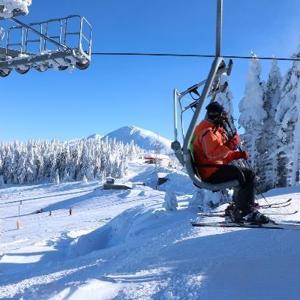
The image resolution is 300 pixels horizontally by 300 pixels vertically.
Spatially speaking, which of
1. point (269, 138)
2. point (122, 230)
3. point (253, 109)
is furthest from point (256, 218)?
point (269, 138)

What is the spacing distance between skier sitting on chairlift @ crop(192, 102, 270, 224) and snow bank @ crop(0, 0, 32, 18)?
582 centimetres

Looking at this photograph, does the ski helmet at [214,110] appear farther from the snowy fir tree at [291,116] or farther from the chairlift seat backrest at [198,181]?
the snowy fir tree at [291,116]

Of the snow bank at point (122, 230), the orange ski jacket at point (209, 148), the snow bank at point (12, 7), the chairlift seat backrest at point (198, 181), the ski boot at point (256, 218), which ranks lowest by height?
the snow bank at point (122, 230)

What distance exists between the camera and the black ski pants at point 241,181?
24.5 ft

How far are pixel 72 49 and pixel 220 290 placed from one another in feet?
23.3

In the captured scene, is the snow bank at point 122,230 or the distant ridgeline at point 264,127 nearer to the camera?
the snow bank at point 122,230

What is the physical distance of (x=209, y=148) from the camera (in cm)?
725

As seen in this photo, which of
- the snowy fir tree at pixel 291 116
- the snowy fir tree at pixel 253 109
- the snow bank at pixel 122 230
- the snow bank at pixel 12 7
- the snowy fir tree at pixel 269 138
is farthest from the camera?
the snowy fir tree at pixel 269 138

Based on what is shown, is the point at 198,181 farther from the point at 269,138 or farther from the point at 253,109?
the point at 269,138

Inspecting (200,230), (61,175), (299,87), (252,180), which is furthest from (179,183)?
(252,180)

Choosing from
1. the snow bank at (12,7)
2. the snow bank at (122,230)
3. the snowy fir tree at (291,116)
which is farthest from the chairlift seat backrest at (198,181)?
the snowy fir tree at (291,116)

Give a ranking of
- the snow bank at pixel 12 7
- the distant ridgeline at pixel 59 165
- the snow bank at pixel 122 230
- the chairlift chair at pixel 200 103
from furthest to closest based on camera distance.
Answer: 1. the distant ridgeline at pixel 59 165
2. the snow bank at pixel 122 230
3. the snow bank at pixel 12 7
4. the chairlift chair at pixel 200 103

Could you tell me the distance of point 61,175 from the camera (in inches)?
5197

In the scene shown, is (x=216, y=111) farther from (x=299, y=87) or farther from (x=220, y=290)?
(x=299, y=87)
